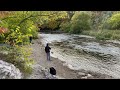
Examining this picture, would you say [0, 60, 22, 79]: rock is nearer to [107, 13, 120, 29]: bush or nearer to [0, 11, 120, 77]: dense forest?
[0, 11, 120, 77]: dense forest

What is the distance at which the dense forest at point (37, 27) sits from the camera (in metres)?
14.0

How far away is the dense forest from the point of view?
46.0 feet

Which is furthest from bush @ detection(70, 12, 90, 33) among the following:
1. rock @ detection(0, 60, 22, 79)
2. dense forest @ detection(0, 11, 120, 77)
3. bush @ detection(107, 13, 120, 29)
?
rock @ detection(0, 60, 22, 79)

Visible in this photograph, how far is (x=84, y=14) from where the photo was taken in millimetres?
47156

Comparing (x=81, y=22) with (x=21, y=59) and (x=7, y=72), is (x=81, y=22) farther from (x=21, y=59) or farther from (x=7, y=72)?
(x=7, y=72)

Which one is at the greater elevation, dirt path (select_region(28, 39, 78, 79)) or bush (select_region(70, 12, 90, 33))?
dirt path (select_region(28, 39, 78, 79))

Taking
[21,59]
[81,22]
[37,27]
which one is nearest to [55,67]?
[21,59]

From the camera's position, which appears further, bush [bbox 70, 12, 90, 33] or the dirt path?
bush [bbox 70, 12, 90, 33]

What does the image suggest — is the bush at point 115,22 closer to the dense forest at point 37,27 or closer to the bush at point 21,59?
the dense forest at point 37,27

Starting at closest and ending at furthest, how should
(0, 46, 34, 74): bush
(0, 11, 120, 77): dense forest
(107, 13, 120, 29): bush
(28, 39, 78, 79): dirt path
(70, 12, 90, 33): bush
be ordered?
(0, 46, 34, 74): bush
(0, 11, 120, 77): dense forest
(28, 39, 78, 79): dirt path
(107, 13, 120, 29): bush
(70, 12, 90, 33): bush

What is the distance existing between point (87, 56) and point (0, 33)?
25.5ft
